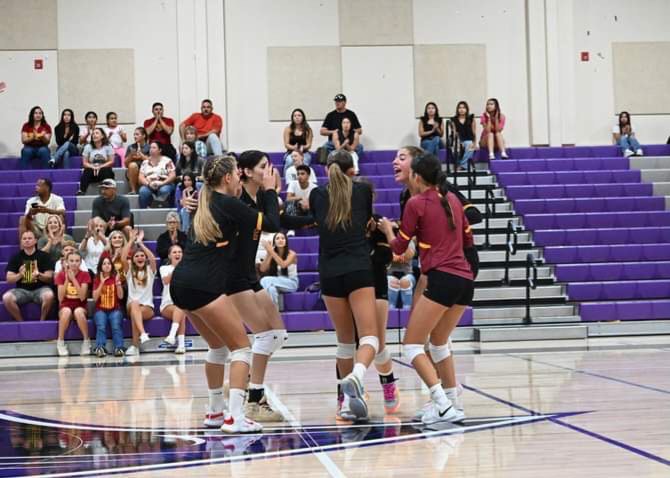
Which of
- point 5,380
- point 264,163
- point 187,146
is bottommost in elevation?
point 5,380

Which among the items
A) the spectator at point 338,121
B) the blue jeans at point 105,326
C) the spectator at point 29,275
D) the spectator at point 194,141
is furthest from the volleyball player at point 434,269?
the spectator at point 338,121

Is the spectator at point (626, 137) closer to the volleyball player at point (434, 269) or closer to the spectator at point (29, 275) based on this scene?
the spectator at point (29, 275)

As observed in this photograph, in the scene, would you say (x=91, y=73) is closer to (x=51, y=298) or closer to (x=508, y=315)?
(x=51, y=298)

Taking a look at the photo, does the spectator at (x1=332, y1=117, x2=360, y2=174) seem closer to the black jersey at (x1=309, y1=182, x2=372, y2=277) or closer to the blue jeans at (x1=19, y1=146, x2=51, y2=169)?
the blue jeans at (x1=19, y1=146, x2=51, y2=169)

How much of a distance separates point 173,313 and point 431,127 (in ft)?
24.6

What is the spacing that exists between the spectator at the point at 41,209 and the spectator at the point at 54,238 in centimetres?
37

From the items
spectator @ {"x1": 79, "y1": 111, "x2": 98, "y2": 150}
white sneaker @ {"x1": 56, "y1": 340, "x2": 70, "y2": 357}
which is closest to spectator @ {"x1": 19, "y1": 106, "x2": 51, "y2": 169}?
spectator @ {"x1": 79, "y1": 111, "x2": 98, "y2": 150}

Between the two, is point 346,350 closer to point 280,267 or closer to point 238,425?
point 238,425

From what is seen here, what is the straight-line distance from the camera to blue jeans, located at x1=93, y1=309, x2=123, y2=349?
523 inches

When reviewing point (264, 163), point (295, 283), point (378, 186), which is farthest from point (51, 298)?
point (264, 163)

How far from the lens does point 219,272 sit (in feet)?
19.9

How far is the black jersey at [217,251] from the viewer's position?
6.01m

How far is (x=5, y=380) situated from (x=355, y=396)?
17.7 ft

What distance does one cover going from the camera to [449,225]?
20.9ft
